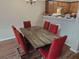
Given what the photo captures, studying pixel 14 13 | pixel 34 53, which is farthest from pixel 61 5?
pixel 34 53

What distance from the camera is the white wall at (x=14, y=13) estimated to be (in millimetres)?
4270

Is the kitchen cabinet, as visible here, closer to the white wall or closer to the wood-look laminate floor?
the white wall

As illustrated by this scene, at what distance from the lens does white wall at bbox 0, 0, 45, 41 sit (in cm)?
427

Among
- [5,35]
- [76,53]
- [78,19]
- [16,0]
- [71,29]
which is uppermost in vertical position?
[16,0]

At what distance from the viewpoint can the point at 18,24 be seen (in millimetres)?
4742

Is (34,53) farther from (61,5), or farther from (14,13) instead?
(61,5)

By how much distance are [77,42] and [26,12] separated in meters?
2.72

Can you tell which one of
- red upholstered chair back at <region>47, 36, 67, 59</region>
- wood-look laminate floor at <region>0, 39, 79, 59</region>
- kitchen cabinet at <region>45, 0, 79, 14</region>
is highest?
kitchen cabinet at <region>45, 0, 79, 14</region>

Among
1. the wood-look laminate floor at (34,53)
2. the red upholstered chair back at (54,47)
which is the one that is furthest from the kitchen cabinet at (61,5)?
the red upholstered chair back at (54,47)

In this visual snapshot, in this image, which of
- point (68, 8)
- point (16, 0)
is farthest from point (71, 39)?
point (16, 0)

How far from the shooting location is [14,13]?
452 cm

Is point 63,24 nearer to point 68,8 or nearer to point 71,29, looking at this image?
point 71,29

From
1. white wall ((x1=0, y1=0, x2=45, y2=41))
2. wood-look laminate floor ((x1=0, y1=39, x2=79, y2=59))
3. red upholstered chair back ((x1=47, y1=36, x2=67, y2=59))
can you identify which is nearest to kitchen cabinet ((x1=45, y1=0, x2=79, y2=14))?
white wall ((x1=0, y1=0, x2=45, y2=41))

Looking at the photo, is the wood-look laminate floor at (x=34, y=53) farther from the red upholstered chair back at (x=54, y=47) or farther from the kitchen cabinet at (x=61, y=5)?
the kitchen cabinet at (x=61, y=5)
